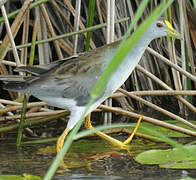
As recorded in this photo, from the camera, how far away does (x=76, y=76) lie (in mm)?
3445

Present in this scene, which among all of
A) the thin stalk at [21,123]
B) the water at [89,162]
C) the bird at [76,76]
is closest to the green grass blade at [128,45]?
the water at [89,162]

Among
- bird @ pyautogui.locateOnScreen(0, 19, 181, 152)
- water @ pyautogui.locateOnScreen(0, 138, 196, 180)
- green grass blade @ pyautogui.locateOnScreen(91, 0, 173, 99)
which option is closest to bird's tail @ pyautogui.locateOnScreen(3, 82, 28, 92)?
bird @ pyautogui.locateOnScreen(0, 19, 181, 152)

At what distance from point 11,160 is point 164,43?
2.26 m

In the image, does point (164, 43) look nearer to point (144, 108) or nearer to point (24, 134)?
point (144, 108)

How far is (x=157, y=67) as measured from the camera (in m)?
4.92

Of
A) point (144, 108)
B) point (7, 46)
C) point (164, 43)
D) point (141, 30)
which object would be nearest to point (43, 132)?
point (7, 46)

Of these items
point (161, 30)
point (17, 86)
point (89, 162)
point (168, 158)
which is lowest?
point (89, 162)

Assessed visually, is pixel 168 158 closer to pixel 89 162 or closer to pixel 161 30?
pixel 89 162

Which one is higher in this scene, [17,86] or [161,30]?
[161,30]

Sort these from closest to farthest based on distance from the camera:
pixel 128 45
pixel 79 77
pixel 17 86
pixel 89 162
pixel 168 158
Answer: pixel 128 45
pixel 168 158
pixel 89 162
pixel 17 86
pixel 79 77

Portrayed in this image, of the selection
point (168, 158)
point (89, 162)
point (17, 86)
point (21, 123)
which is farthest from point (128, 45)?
point (21, 123)

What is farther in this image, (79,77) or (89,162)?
(79,77)

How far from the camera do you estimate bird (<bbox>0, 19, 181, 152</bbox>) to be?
334cm

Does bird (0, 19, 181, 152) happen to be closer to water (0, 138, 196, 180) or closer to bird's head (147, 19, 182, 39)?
bird's head (147, 19, 182, 39)
